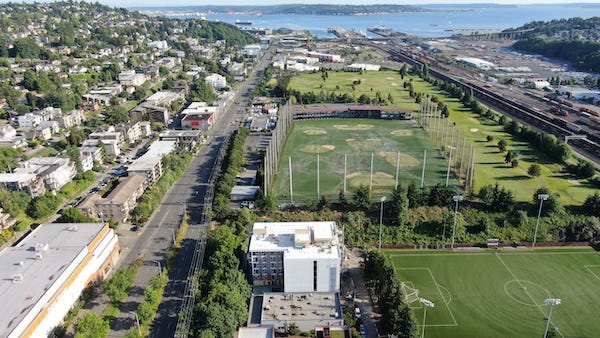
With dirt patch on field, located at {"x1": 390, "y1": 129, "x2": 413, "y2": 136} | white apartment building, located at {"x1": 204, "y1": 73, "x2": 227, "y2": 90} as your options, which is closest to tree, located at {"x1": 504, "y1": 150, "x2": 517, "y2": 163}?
dirt patch on field, located at {"x1": 390, "y1": 129, "x2": 413, "y2": 136}

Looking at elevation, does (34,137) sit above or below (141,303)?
above

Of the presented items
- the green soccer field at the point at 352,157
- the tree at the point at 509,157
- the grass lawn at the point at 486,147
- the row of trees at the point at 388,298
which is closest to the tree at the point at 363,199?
the green soccer field at the point at 352,157

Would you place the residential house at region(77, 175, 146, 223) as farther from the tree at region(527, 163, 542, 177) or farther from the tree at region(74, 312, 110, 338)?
the tree at region(527, 163, 542, 177)

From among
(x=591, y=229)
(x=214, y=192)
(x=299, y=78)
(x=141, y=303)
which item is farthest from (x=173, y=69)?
(x=591, y=229)

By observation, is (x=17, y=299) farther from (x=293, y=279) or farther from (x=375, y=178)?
(x=375, y=178)

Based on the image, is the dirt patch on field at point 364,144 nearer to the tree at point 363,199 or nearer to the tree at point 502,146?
the tree at point 502,146

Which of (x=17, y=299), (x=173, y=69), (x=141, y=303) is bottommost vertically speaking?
(x=141, y=303)
